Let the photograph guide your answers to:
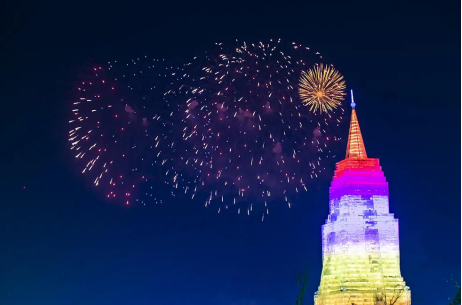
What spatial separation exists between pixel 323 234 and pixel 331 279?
6.91m

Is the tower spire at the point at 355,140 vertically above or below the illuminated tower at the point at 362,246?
above

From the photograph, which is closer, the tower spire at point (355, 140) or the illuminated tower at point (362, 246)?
the illuminated tower at point (362, 246)

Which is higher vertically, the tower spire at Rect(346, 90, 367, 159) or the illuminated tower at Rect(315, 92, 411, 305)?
the tower spire at Rect(346, 90, 367, 159)

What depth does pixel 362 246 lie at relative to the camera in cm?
9900

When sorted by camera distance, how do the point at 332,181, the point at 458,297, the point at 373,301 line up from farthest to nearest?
the point at 332,181 < the point at 373,301 < the point at 458,297

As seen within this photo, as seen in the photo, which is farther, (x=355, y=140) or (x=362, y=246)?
(x=355, y=140)

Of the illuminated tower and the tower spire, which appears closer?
the illuminated tower

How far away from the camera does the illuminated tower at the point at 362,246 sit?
98500mm

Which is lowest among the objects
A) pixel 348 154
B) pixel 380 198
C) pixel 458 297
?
pixel 458 297

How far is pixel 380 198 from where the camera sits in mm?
100688

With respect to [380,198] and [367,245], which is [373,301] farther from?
[380,198]

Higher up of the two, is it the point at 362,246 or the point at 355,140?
the point at 355,140

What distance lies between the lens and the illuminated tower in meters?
98.5

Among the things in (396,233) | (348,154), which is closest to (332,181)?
(348,154)
